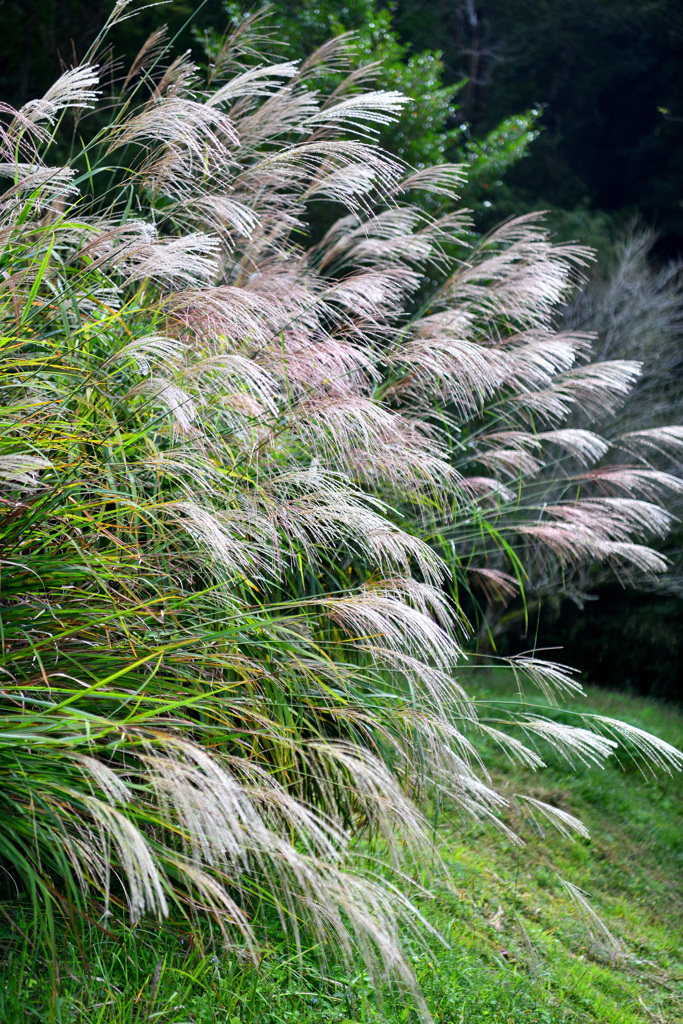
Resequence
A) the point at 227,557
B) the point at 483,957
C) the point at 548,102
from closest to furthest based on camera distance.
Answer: the point at 227,557 < the point at 483,957 < the point at 548,102

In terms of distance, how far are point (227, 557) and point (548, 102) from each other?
2058 cm

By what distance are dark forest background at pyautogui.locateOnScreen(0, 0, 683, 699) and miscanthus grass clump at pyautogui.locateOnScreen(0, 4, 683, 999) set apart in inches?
252

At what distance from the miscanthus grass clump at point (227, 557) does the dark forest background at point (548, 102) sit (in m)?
6.41

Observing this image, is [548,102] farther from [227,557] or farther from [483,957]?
[227,557]

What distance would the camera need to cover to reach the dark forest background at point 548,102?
1028 centimetres

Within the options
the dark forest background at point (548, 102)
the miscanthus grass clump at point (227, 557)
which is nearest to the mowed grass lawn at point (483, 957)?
the miscanthus grass clump at point (227, 557)

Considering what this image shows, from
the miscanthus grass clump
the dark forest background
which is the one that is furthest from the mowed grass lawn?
the dark forest background

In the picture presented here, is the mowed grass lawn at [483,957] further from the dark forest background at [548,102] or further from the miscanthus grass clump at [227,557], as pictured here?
the dark forest background at [548,102]

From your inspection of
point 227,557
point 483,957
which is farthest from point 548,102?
point 227,557

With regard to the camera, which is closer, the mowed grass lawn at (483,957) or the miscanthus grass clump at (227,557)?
the miscanthus grass clump at (227,557)

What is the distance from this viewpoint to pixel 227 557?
6.38ft

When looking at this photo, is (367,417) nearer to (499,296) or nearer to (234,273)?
(499,296)

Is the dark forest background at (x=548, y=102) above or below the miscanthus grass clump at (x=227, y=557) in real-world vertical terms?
above

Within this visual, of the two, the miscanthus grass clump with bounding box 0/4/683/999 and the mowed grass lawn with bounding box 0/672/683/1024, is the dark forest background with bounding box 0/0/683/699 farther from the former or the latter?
the miscanthus grass clump with bounding box 0/4/683/999
